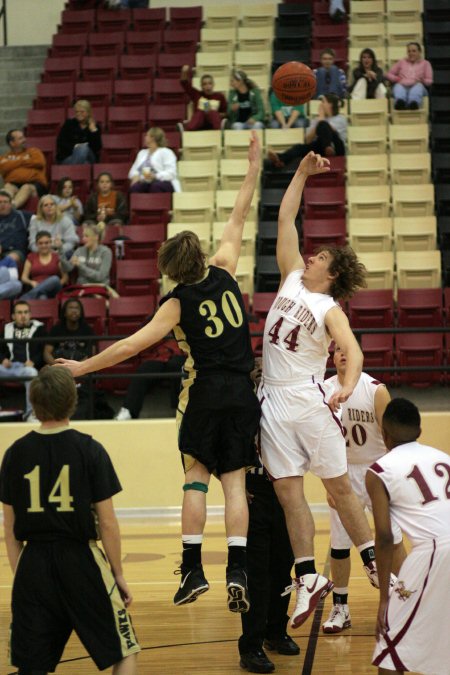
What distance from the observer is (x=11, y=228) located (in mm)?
12062

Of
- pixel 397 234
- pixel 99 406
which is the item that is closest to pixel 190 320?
pixel 99 406

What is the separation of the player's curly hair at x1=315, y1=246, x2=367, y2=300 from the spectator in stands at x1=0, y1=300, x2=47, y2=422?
4.75 m

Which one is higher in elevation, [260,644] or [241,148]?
[241,148]

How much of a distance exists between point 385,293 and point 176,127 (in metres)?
4.62

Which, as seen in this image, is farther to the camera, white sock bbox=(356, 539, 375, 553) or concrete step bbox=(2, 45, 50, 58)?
concrete step bbox=(2, 45, 50, 58)

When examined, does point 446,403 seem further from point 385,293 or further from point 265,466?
point 265,466

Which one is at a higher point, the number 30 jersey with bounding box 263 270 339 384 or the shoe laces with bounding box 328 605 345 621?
the number 30 jersey with bounding box 263 270 339 384

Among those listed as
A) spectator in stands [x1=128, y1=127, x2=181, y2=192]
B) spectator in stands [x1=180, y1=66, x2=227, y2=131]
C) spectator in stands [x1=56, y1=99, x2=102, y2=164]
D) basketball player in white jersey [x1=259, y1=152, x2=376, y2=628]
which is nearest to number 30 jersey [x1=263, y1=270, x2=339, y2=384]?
basketball player in white jersey [x1=259, y1=152, x2=376, y2=628]

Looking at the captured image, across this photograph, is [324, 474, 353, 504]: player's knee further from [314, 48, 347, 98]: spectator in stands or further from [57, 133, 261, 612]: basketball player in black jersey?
[314, 48, 347, 98]: spectator in stands

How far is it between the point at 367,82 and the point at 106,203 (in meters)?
3.80

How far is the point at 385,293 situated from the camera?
10.8 m

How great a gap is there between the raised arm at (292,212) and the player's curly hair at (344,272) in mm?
195

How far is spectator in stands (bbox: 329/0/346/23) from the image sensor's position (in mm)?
15469

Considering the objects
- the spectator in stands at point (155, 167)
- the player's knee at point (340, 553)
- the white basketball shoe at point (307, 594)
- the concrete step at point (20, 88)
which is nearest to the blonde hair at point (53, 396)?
the white basketball shoe at point (307, 594)
